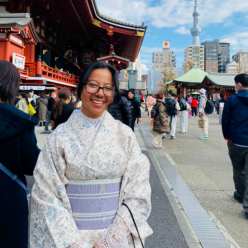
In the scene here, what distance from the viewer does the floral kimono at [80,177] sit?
1146 millimetres

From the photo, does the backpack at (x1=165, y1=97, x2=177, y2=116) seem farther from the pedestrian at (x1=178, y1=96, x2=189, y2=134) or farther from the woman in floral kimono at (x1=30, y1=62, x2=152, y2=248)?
the woman in floral kimono at (x1=30, y1=62, x2=152, y2=248)

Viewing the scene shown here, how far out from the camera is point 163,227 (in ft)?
8.45

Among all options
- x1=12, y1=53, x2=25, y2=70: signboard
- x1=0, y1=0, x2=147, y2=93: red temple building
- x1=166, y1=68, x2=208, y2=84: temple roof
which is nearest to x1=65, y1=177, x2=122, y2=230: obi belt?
x1=0, y1=0, x2=147, y2=93: red temple building

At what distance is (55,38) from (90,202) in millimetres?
14668

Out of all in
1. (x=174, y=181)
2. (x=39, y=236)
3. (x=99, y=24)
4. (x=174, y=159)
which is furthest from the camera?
(x=99, y=24)

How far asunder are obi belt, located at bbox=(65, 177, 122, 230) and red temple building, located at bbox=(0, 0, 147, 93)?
28.7ft

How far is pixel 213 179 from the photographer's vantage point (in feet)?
13.7

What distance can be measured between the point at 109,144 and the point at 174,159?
458 cm

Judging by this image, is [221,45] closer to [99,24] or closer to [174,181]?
[99,24]

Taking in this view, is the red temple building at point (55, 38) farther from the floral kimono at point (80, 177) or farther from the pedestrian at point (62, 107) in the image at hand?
the floral kimono at point (80, 177)

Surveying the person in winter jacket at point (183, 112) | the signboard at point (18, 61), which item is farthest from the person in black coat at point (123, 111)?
the signboard at point (18, 61)

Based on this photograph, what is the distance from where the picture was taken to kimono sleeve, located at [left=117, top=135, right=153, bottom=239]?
122cm

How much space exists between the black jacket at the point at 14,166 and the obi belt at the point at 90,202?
1.24 feet

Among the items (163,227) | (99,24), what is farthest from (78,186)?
(99,24)
